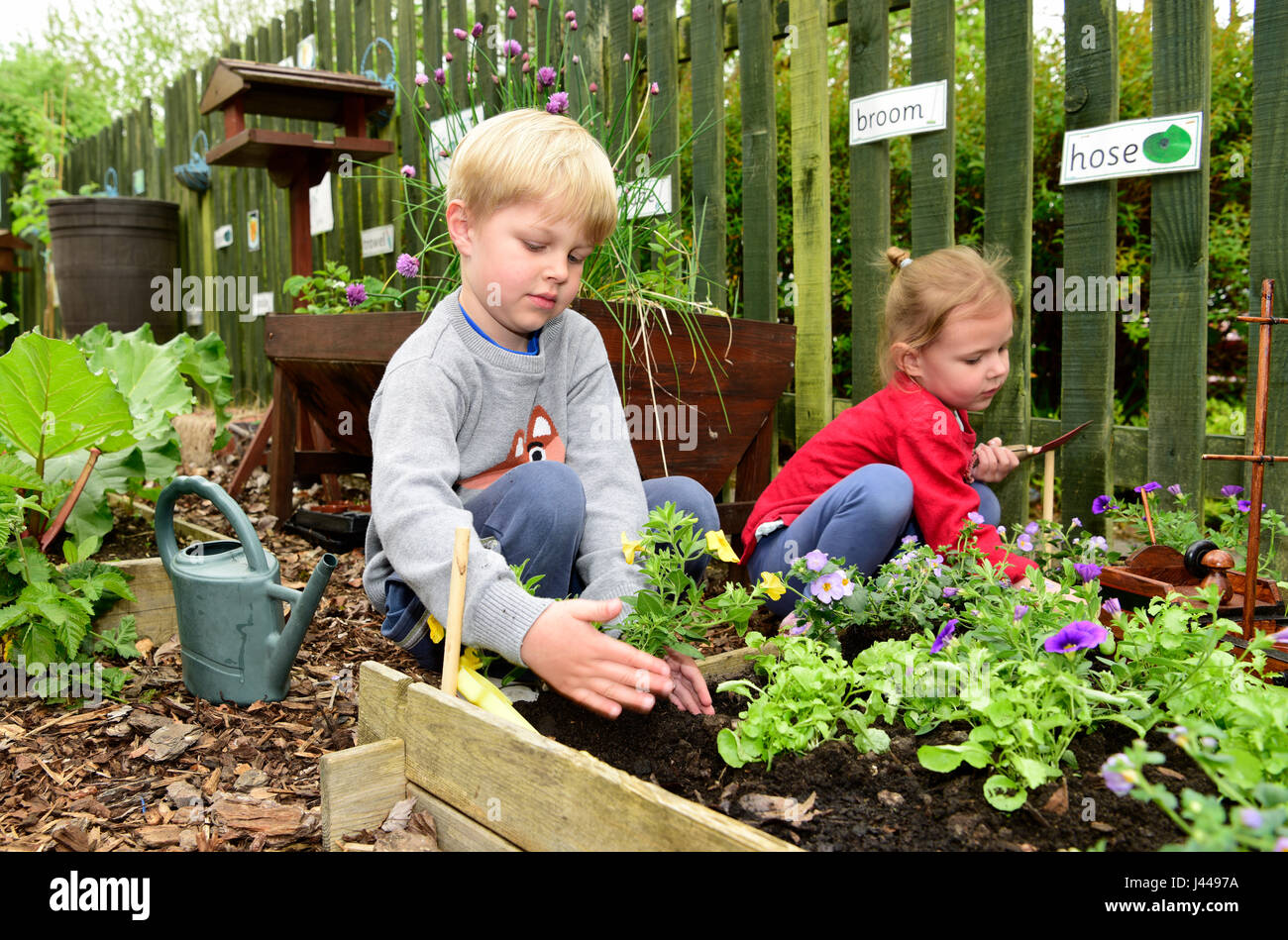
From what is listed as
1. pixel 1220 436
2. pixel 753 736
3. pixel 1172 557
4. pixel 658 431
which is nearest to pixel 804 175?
pixel 658 431

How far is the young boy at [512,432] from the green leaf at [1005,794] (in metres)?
0.42

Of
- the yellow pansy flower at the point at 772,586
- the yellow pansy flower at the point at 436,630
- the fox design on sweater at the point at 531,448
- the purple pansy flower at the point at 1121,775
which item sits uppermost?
the fox design on sweater at the point at 531,448

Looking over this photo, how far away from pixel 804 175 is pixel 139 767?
7.56ft

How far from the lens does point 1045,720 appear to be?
1.16 meters

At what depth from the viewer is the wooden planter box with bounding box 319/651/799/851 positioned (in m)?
1.01

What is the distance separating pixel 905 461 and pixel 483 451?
92 centimetres

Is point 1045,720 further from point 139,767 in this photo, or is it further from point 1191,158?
point 1191,158

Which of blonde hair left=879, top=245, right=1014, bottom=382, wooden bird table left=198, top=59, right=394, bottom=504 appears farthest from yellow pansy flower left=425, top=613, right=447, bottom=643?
wooden bird table left=198, top=59, right=394, bottom=504

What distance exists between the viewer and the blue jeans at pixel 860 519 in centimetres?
202

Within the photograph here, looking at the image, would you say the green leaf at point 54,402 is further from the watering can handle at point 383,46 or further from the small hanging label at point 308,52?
the small hanging label at point 308,52

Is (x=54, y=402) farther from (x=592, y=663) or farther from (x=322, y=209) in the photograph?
(x=322, y=209)

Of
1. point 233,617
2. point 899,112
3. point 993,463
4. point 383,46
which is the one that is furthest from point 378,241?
point 993,463

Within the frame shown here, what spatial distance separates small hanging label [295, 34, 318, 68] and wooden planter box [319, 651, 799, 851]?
4.46 m

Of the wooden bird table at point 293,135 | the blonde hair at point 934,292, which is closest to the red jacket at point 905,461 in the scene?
the blonde hair at point 934,292
